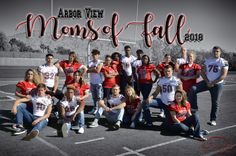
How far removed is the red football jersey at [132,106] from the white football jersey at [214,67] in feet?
7.54

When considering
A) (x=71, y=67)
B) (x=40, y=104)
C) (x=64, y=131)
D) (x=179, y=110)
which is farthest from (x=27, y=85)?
(x=179, y=110)

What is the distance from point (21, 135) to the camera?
21.4 ft

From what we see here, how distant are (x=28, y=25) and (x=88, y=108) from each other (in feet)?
40.7

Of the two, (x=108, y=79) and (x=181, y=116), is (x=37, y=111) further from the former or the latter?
(x=181, y=116)

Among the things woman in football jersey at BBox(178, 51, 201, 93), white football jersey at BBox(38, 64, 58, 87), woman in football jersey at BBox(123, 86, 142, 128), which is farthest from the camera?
white football jersey at BBox(38, 64, 58, 87)

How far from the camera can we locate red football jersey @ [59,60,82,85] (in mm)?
8297

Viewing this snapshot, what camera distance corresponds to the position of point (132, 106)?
7496mm

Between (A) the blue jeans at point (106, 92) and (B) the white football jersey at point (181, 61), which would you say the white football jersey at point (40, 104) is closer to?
(A) the blue jeans at point (106, 92)

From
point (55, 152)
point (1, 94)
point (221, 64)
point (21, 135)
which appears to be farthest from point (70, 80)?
point (1, 94)

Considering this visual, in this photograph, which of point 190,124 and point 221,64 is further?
point 221,64

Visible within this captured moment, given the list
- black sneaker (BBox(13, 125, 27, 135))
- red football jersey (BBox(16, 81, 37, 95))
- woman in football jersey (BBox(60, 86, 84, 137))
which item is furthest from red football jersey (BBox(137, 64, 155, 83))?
black sneaker (BBox(13, 125, 27, 135))

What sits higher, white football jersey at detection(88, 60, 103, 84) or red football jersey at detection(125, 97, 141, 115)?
white football jersey at detection(88, 60, 103, 84)

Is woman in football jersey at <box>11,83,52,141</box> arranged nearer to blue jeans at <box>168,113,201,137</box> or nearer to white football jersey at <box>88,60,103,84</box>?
white football jersey at <box>88,60,103,84</box>

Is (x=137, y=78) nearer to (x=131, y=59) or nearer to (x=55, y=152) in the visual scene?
(x=131, y=59)
